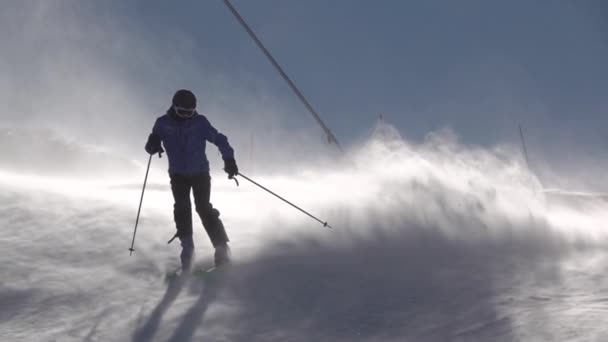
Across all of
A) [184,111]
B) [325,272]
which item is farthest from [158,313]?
[184,111]

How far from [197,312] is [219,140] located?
88.2 inches

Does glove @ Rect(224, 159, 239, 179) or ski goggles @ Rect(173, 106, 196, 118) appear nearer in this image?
ski goggles @ Rect(173, 106, 196, 118)

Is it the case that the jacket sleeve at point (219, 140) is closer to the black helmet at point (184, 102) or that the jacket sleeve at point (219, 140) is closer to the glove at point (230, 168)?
the glove at point (230, 168)

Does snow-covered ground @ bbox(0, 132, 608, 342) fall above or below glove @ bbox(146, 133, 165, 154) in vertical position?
below

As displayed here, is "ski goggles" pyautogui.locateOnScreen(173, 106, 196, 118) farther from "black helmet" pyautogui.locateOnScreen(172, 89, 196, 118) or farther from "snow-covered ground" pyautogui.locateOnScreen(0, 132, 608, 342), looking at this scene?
"snow-covered ground" pyautogui.locateOnScreen(0, 132, 608, 342)

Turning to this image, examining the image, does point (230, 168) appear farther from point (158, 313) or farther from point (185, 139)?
point (158, 313)

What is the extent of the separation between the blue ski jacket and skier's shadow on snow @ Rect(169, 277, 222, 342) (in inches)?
53.5

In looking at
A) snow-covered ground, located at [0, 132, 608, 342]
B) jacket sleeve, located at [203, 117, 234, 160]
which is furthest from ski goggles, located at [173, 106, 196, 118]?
snow-covered ground, located at [0, 132, 608, 342]

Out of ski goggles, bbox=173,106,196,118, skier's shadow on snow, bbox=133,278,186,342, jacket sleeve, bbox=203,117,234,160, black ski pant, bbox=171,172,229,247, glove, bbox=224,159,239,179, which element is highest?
ski goggles, bbox=173,106,196,118

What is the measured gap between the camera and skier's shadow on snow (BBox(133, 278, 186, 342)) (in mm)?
2504

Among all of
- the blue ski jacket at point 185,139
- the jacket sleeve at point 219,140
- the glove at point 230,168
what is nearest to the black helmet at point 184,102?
the blue ski jacket at point 185,139

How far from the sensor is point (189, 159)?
4.55 meters

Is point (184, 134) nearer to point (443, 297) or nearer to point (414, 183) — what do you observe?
point (443, 297)

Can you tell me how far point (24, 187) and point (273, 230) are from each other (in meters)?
4.75
